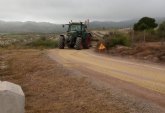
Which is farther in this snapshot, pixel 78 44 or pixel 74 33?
pixel 74 33

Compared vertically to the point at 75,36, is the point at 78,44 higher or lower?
lower

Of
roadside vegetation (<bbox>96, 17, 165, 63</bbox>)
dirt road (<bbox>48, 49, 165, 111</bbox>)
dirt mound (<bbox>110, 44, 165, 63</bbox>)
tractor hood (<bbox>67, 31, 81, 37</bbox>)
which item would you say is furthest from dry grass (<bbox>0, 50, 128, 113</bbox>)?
tractor hood (<bbox>67, 31, 81, 37</bbox>)

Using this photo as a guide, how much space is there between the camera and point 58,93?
51.4 ft

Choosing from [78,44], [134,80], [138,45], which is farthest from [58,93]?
[78,44]

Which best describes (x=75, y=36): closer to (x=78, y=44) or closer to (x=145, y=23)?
(x=78, y=44)

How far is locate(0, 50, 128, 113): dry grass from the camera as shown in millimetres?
12665

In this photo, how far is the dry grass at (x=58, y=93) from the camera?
41.6ft

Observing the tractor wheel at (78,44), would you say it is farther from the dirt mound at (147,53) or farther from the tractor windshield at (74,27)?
the dirt mound at (147,53)

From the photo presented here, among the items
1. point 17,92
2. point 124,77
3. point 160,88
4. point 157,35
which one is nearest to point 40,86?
point 124,77

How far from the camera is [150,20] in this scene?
77.0m

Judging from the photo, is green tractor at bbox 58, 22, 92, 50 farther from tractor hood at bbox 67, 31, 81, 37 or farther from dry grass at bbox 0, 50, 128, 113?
dry grass at bbox 0, 50, 128, 113

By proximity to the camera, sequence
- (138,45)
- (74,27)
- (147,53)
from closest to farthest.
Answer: (147,53)
(138,45)
(74,27)

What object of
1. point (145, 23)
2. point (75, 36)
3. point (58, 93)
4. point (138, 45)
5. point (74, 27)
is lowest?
point (145, 23)

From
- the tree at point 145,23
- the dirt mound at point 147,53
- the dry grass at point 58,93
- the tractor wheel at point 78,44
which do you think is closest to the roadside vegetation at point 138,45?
the dirt mound at point 147,53
